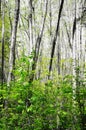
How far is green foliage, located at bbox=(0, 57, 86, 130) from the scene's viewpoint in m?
6.54

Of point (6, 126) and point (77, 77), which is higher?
point (77, 77)

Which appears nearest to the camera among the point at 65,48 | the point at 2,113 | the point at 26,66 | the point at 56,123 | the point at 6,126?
the point at 26,66

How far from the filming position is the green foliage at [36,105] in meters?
6.54

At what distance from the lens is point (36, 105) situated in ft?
22.2

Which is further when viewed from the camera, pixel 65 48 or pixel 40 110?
pixel 65 48

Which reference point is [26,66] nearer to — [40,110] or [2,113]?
[40,110]

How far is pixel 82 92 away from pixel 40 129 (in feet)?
4.21

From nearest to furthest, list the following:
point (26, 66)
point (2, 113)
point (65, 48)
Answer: point (26, 66), point (2, 113), point (65, 48)

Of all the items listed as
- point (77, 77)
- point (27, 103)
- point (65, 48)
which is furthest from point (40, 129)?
point (65, 48)

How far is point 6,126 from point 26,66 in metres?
1.49

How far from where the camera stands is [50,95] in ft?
24.5

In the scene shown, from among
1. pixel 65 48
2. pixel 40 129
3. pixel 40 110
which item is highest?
pixel 65 48

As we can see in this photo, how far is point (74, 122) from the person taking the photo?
7.90 metres

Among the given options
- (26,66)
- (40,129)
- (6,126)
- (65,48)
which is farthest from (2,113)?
(65,48)
